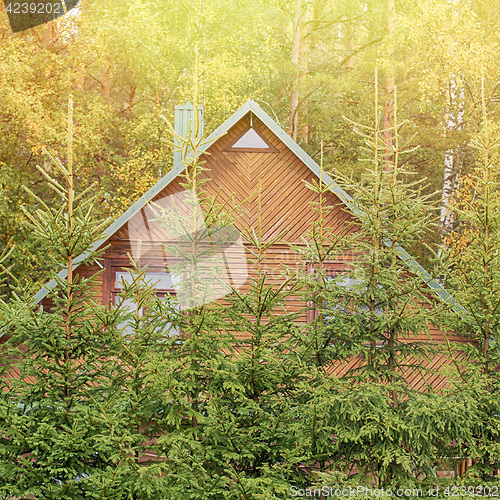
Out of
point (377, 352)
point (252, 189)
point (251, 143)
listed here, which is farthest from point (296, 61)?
point (377, 352)

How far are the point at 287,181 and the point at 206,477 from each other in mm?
8830

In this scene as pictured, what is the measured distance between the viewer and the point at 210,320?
301 inches

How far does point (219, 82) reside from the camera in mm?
26781

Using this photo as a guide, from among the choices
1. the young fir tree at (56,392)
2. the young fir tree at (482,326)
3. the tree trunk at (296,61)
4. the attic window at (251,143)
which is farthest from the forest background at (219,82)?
the young fir tree at (56,392)

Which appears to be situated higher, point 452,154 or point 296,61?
point 296,61

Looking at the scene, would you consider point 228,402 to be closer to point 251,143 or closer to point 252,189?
point 252,189

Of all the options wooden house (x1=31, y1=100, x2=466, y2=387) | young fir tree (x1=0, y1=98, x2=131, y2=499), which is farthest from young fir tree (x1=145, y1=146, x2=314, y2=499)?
wooden house (x1=31, y1=100, x2=466, y2=387)

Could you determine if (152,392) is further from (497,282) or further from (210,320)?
(497,282)

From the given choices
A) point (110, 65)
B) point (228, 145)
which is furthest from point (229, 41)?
point (228, 145)

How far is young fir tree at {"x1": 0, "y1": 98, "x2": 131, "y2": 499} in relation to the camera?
6.99 m

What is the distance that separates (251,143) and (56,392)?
28.7 ft

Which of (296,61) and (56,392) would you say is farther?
(296,61)

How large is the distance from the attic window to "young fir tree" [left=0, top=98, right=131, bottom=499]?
7.08 meters

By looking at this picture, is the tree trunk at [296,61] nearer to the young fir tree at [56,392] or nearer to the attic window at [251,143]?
the attic window at [251,143]
